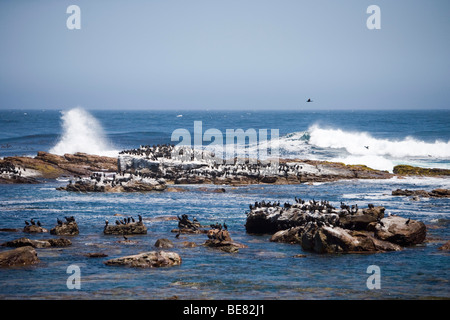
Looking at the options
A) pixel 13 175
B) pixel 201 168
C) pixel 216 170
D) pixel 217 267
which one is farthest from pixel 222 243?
pixel 13 175

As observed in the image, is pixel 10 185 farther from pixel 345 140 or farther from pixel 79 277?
pixel 345 140

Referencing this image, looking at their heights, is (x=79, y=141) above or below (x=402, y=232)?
above

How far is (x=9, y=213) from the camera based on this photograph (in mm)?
35094

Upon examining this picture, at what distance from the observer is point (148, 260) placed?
2270 cm

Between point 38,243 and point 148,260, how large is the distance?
6410 millimetres

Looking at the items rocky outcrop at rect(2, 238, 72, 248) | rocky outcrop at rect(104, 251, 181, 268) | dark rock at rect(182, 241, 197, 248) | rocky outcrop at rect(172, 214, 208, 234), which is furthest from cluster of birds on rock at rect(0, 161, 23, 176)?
rocky outcrop at rect(104, 251, 181, 268)

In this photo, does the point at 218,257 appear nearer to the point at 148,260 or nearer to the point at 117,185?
the point at 148,260

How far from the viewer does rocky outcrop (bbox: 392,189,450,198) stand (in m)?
41.8

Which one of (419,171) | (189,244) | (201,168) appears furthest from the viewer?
(419,171)

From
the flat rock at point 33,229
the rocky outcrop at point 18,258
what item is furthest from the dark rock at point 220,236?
the flat rock at point 33,229

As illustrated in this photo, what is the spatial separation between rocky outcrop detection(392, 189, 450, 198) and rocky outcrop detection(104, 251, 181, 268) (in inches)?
982

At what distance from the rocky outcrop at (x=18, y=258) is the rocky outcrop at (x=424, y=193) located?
94.4 ft
